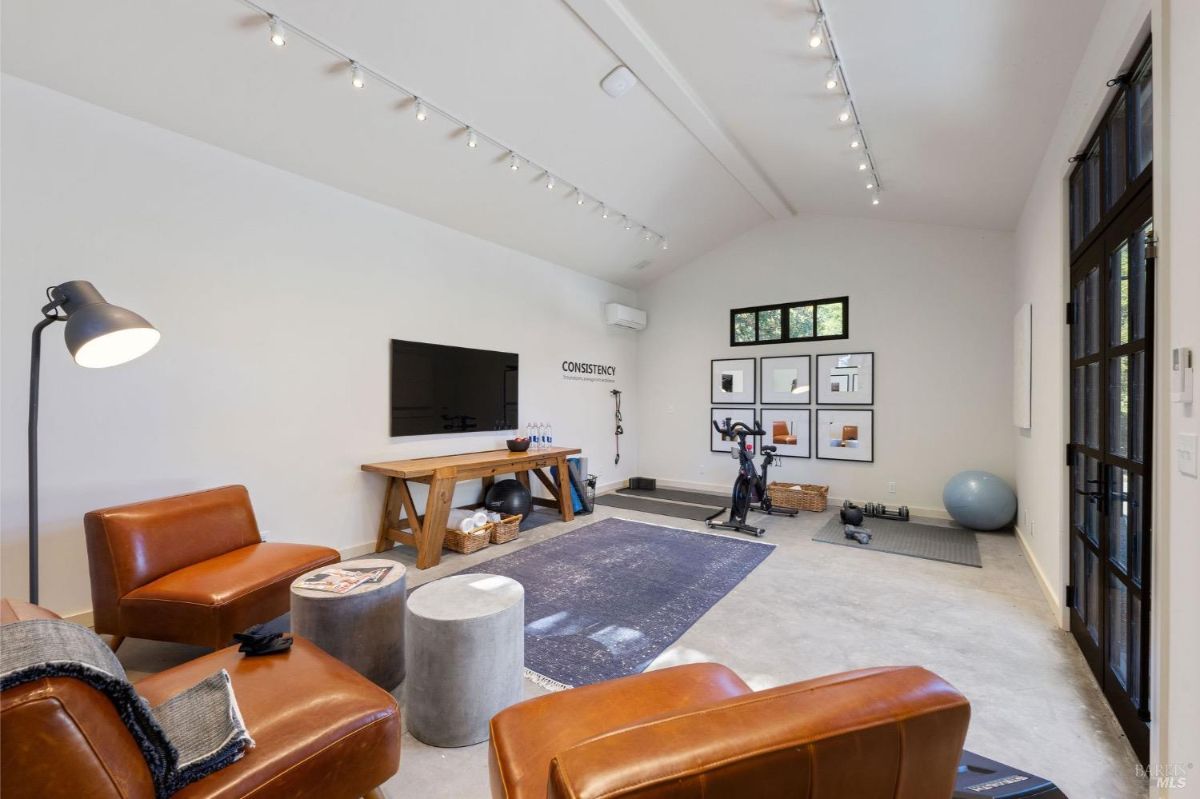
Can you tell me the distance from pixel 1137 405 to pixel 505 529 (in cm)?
408

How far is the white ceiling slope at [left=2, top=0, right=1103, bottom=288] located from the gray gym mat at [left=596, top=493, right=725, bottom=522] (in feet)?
11.4

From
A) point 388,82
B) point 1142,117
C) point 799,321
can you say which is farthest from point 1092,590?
point 388,82

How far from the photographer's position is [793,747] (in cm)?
76

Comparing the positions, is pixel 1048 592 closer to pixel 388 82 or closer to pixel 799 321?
pixel 799 321

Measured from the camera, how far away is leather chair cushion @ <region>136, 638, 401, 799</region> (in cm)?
121

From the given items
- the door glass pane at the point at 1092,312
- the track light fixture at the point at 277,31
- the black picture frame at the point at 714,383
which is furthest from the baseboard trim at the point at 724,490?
the track light fixture at the point at 277,31

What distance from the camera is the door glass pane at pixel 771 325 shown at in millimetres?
6500

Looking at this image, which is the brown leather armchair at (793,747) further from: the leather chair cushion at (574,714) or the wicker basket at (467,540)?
the wicker basket at (467,540)

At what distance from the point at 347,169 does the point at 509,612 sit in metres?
3.48

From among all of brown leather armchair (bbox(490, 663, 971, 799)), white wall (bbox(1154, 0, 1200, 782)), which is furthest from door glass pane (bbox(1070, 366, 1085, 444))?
brown leather armchair (bbox(490, 663, 971, 799))

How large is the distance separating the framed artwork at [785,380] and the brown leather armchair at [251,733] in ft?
19.1

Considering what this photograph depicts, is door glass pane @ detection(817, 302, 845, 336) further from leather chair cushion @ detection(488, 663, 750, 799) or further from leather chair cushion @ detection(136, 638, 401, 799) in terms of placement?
leather chair cushion @ detection(136, 638, 401, 799)

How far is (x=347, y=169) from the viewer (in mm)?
3812

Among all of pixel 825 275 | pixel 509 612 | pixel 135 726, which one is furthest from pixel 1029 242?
pixel 135 726
